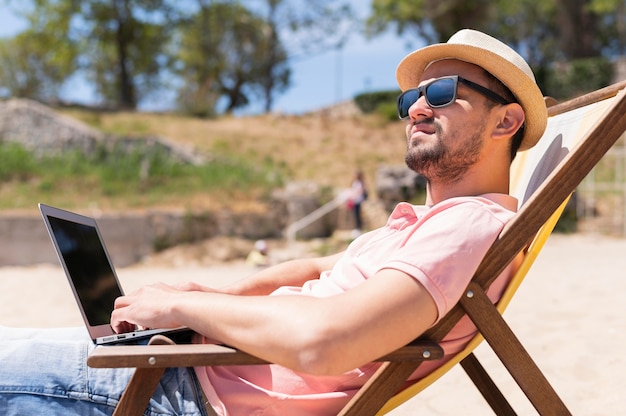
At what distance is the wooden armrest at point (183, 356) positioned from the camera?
1.39 m

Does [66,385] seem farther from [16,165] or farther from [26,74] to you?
[26,74]

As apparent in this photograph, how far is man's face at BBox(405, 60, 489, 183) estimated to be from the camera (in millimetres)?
1763

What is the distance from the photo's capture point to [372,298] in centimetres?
136

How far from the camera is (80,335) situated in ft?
6.25

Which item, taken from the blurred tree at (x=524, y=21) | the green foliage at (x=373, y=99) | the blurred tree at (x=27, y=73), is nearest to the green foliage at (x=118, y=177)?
the green foliage at (x=373, y=99)

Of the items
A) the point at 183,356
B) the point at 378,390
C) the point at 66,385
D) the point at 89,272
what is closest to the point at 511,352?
the point at 378,390

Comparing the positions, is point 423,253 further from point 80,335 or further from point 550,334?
point 550,334

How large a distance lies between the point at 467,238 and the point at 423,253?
12 cm

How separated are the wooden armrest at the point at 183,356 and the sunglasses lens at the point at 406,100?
0.79 metres

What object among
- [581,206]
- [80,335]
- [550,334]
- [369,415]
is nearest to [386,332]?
[369,415]

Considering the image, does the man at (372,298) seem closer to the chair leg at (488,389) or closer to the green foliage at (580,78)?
the chair leg at (488,389)

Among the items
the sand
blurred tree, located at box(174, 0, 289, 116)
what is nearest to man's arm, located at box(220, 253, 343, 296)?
the sand

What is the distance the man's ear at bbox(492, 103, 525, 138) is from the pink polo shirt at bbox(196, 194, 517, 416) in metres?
0.19

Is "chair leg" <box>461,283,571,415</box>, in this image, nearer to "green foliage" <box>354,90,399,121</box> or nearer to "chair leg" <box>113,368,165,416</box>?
"chair leg" <box>113,368,165,416</box>
